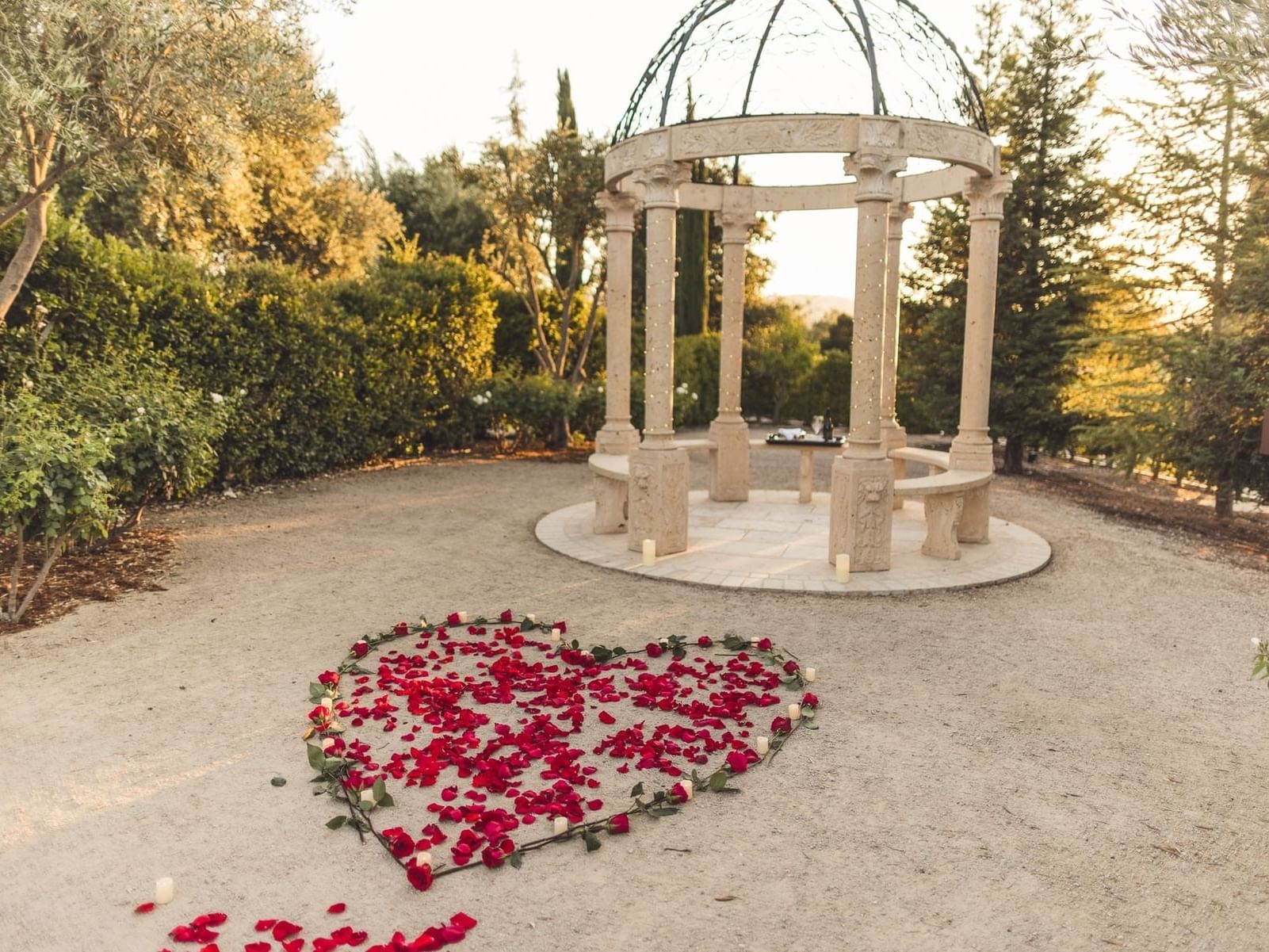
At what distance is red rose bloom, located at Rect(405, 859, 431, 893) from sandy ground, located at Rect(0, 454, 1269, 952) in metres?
0.05

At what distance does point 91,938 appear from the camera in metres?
3.11

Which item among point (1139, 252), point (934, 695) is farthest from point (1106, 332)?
point (934, 695)

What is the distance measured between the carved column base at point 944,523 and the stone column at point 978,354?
32.0 inches

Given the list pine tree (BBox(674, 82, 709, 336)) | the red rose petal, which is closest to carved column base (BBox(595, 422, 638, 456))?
the red rose petal

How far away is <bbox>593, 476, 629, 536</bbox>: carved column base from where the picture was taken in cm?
997

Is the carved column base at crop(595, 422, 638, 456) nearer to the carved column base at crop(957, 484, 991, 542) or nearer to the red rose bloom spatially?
the carved column base at crop(957, 484, 991, 542)

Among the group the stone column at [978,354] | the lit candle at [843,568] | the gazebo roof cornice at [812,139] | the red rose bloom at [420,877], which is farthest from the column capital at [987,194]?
the red rose bloom at [420,877]

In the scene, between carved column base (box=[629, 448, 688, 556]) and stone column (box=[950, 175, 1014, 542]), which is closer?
carved column base (box=[629, 448, 688, 556])

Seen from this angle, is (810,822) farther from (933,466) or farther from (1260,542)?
(1260,542)

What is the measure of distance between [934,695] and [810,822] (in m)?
1.91

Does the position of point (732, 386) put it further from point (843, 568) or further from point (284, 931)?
point (284, 931)

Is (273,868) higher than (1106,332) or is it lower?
lower

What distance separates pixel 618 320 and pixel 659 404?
2.28 metres

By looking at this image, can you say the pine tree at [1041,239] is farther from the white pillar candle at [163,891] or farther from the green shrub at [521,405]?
the white pillar candle at [163,891]
